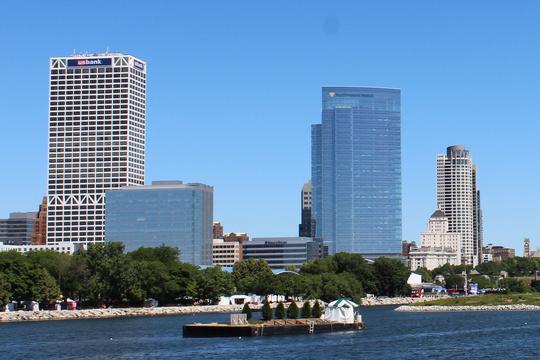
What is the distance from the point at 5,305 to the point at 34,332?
48.3 meters

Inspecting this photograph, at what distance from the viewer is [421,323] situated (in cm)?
18075

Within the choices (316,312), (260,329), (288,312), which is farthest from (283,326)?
(316,312)

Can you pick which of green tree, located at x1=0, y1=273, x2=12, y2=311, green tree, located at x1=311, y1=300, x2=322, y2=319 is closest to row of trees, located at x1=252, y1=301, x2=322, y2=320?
green tree, located at x1=311, y1=300, x2=322, y2=319


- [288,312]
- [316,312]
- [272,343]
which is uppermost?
[288,312]

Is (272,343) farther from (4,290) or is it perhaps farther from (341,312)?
(4,290)

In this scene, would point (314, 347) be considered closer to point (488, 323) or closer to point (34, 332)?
point (34, 332)

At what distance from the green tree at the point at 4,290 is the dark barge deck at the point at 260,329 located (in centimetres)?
5991

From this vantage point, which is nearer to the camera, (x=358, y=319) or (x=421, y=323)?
(x=358, y=319)

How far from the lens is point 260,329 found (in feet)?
452

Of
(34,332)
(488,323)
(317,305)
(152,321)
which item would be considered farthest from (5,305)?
(488,323)

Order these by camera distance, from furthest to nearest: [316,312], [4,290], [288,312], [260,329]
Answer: [4,290], [316,312], [288,312], [260,329]

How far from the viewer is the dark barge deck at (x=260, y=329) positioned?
13762 centimetres

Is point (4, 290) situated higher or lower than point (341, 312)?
higher

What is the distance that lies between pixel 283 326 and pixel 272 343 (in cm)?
1452
